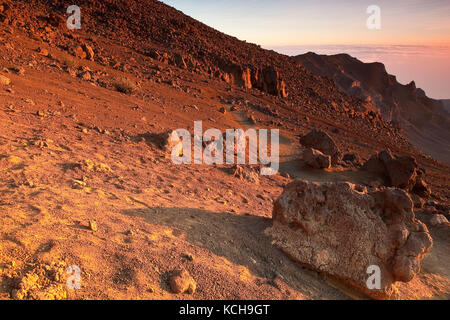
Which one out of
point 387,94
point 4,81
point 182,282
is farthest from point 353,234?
point 387,94

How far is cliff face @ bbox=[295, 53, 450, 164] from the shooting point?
4888 centimetres

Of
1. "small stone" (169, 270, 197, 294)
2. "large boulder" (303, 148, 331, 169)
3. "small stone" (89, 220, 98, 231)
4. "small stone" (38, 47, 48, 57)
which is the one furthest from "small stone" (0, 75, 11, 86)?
"large boulder" (303, 148, 331, 169)

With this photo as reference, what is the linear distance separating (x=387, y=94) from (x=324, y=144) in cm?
5175

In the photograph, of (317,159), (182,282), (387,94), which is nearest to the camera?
(182,282)

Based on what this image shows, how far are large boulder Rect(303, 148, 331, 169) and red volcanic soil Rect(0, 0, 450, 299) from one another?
246mm

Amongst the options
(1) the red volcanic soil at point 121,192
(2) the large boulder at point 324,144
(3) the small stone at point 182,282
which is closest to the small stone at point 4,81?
(1) the red volcanic soil at point 121,192

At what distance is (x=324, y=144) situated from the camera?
10.4 metres

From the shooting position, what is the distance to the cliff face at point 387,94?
48.9 m

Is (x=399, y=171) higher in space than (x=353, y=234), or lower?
lower

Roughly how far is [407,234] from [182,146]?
4.84m

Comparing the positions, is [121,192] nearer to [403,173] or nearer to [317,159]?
[317,159]

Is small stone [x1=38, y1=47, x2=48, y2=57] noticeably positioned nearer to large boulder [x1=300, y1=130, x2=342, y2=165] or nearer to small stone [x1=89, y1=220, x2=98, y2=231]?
large boulder [x1=300, y1=130, x2=342, y2=165]

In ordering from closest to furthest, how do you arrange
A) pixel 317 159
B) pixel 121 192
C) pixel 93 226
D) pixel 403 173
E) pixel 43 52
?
pixel 93 226
pixel 121 192
pixel 403 173
pixel 317 159
pixel 43 52

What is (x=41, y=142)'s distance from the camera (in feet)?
14.9
